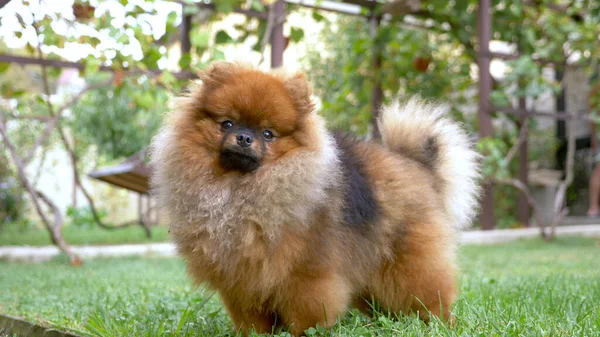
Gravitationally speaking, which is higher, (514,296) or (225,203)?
(225,203)

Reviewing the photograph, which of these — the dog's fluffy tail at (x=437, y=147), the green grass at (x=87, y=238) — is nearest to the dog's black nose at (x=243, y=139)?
the dog's fluffy tail at (x=437, y=147)

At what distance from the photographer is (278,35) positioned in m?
6.46

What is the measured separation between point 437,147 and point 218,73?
1.21 metres

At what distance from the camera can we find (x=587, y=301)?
10.5 feet

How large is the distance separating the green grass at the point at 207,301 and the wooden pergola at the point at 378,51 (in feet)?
4.40

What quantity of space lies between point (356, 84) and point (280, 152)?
7068mm

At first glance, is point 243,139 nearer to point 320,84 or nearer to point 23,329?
point 23,329

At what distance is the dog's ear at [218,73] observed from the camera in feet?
8.78

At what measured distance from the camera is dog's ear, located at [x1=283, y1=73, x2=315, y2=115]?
2.68 meters

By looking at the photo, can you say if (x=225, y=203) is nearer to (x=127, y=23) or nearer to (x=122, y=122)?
(x=127, y=23)

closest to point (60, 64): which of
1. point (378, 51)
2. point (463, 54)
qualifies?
point (378, 51)

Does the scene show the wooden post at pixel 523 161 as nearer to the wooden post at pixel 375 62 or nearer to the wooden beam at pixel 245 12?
the wooden post at pixel 375 62

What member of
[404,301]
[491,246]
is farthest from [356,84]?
[404,301]

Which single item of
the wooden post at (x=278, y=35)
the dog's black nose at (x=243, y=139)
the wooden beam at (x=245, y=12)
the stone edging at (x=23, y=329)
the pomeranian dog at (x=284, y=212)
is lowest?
the stone edging at (x=23, y=329)
